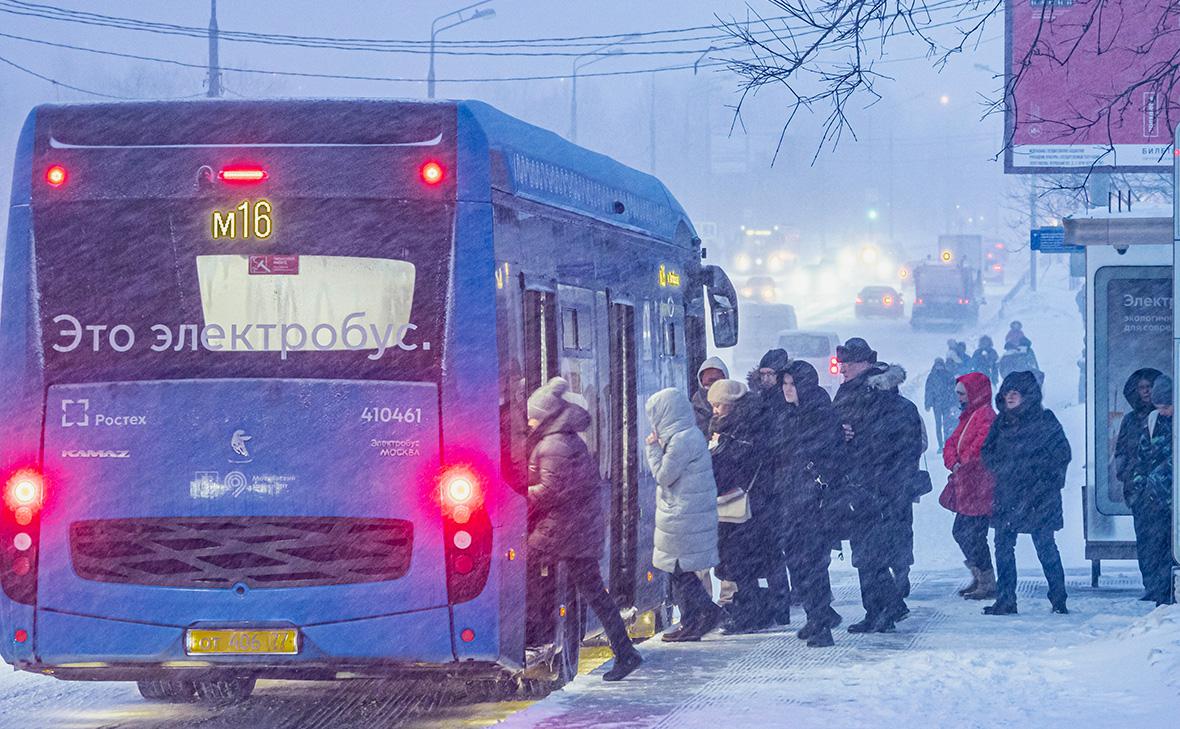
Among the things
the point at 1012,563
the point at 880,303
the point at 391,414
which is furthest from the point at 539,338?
the point at 880,303

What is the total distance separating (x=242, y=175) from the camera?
339 inches

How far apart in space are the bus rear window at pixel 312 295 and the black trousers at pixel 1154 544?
689cm

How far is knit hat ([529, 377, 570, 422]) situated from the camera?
365 inches

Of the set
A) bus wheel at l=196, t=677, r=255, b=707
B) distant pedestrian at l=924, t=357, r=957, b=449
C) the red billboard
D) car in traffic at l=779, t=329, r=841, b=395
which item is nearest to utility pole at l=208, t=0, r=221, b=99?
distant pedestrian at l=924, t=357, r=957, b=449

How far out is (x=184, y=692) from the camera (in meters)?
10.2

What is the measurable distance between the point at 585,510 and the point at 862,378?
10.8 feet

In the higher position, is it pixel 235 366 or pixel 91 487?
pixel 235 366

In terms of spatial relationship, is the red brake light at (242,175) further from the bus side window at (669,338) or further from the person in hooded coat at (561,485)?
the bus side window at (669,338)

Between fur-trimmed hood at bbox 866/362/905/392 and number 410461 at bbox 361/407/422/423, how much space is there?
4.69m

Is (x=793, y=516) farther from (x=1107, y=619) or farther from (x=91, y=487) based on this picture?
(x=91, y=487)

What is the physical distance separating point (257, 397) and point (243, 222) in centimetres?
82

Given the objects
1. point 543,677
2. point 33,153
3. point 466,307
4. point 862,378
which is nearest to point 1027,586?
point 862,378

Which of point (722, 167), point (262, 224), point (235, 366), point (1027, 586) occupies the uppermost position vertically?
point (722, 167)

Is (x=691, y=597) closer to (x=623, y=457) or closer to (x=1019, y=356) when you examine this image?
(x=623, y=457)
